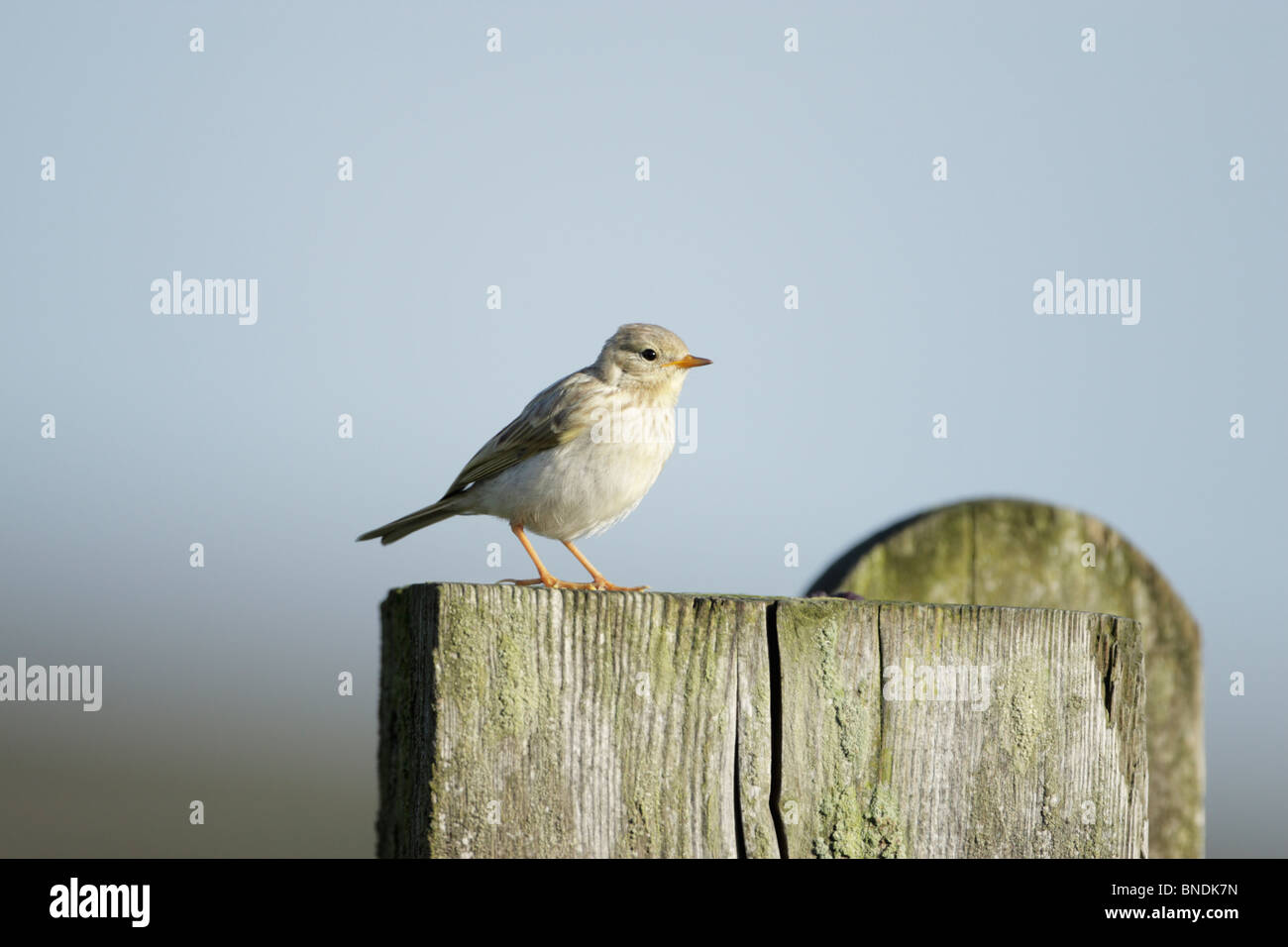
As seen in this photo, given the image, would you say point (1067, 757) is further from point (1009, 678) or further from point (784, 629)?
point (784, 629)

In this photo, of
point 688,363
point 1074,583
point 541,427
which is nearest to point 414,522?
point 541,427

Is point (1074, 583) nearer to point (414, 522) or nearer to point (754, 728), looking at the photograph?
point (754, 728)

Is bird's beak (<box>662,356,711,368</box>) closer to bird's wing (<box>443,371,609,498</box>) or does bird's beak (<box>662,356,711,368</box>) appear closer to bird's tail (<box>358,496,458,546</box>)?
bird's wing (<box>443,371,609,498</box>)

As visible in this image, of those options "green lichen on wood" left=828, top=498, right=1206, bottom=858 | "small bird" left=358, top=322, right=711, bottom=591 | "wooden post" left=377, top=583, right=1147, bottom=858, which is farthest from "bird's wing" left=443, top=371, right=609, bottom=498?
"wooden post" left=377, top=583, right=1147, bottom=858

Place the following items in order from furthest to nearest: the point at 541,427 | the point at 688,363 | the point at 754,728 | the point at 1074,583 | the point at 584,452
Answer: the point at 688,363, the point at 541,427, the point at 584,452, the point at 1074,583, the point at 754,728

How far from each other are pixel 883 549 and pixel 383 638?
6.48 ft

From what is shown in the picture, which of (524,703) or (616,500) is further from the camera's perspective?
(616,500)

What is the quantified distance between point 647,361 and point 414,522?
4.71 feet

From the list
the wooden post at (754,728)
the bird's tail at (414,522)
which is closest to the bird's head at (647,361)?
the bird's tail at (414,522)

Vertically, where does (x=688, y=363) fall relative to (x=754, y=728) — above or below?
above

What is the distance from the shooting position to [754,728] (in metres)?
3.13

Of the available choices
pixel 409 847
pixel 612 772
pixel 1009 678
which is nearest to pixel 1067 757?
pixel 1009 678

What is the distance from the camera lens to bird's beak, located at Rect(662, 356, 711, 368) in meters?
6.11
